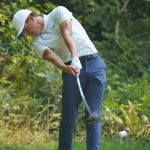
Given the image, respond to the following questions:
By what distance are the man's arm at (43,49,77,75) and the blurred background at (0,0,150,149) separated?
2413mm

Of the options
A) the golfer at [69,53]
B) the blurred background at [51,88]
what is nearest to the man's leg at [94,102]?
the golfer at [69,53]

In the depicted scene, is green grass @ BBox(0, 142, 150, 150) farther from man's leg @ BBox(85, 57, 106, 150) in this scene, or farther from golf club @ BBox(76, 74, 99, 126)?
golf club @ BBox(76, 74, 99, 126)

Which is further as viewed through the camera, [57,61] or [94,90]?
[94,90]

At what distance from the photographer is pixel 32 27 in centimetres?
646

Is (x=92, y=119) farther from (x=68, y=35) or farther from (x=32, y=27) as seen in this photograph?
(x=32, y=27)

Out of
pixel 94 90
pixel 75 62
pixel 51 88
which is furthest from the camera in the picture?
pixel 51 88

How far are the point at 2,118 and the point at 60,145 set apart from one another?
2496 millimetres

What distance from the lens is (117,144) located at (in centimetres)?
841

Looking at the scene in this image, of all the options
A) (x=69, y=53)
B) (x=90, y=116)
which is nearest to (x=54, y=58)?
(x=69, y=53)

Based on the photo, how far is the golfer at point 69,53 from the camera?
251 inches

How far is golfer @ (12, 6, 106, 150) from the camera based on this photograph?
6375 millimetres

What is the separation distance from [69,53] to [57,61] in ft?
0.59

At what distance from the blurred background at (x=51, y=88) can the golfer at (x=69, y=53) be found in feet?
7.13

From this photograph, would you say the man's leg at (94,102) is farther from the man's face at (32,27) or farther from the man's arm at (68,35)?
the man's face at (32,27)
